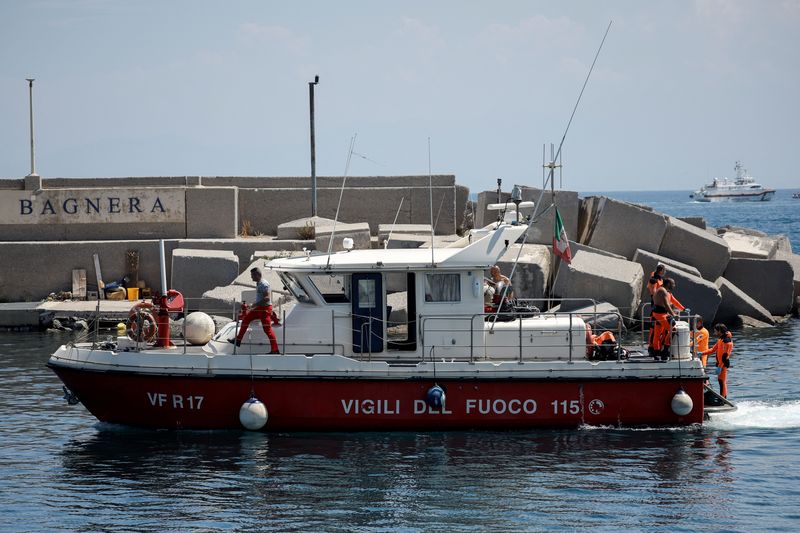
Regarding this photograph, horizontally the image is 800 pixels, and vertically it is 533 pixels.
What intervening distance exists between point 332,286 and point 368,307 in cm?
55

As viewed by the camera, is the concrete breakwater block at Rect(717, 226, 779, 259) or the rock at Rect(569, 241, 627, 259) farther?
the concrete breakwater block at Rect(717, 226, 779, 259)

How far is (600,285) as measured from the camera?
21234 millimetres

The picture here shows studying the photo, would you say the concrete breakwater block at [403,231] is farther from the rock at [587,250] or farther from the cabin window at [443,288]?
the cabin window at [443,288]

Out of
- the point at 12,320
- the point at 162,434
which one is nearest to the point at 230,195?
the point at 12,320

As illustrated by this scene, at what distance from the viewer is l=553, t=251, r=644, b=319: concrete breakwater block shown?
2116cm

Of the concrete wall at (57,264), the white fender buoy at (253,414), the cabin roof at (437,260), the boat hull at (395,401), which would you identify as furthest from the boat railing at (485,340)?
the concrete wall at (57,264)

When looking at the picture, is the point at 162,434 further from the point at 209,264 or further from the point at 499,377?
the point at 209,264

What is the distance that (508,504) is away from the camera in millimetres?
11594

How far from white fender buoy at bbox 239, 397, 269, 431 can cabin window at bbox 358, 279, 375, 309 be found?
1.82 m

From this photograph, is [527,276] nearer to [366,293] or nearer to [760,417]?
[760,417]

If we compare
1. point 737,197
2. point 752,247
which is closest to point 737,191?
point 737,197

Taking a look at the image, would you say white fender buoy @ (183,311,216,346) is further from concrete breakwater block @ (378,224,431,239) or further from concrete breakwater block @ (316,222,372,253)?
concrete breakwater block @ (378,224,431,239)

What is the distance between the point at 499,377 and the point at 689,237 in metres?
12.9

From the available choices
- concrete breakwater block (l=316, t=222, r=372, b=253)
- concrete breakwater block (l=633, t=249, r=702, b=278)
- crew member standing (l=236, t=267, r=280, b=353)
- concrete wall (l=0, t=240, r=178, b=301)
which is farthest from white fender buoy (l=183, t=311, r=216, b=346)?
concrete breakwater block (l=633, t=249, r=702, b=278)
